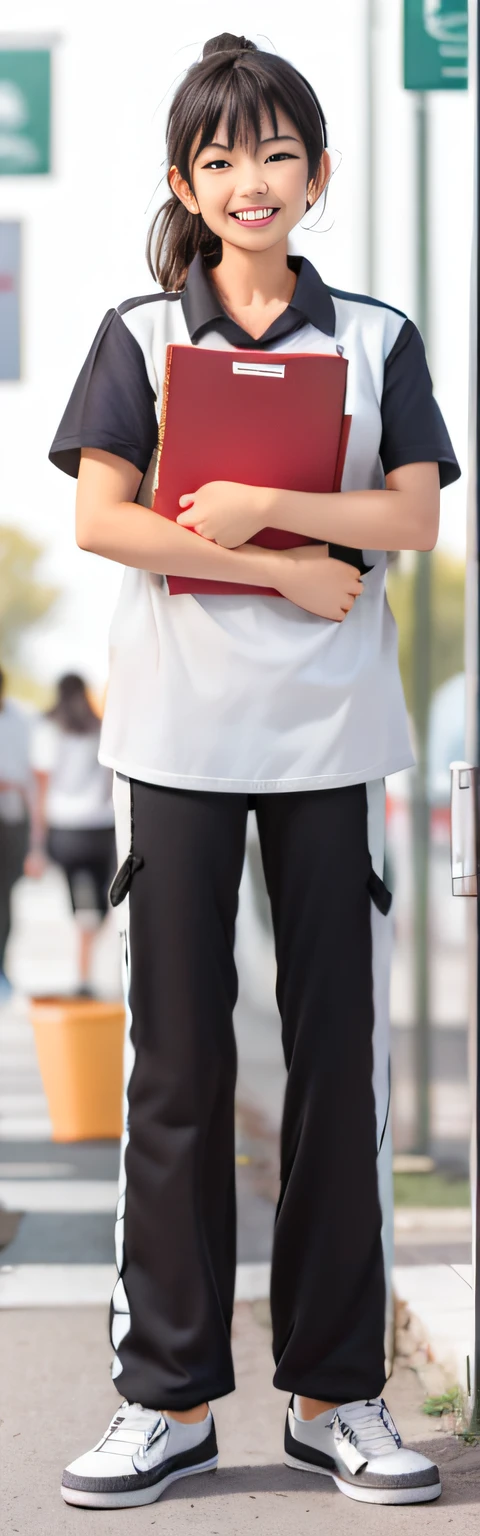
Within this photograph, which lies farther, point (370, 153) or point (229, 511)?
point (370, 153)

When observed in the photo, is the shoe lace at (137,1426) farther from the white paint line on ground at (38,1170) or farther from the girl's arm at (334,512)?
the white paint line on ground at (38,1170)

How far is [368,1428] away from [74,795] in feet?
11.1

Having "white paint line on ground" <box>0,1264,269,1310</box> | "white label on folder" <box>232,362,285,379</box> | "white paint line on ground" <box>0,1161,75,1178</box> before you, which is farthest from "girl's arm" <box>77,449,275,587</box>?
"white paint line on ground" <box>0,1161,75,1178</box>

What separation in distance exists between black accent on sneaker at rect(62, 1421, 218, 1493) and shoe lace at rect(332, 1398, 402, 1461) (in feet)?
0.59

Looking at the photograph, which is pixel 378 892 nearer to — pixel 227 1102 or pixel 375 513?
pixel 227 1102

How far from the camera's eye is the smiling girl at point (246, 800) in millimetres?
1737

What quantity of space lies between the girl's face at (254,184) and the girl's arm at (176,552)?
1.06 feet

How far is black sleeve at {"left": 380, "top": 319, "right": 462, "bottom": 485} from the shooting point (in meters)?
1.79

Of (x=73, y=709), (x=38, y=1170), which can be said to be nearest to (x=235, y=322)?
(x=38, y=1170)

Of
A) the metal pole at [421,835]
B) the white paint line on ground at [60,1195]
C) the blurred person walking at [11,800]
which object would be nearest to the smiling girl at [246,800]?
the white paint line on ground at [60,1195]

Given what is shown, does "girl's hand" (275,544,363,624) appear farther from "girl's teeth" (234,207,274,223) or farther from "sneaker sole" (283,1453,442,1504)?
"sneaker sole" (283,1453,442,1504)

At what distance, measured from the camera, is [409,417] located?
70.6 inches

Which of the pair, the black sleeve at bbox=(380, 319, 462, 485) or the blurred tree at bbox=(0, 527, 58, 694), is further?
the blurred tree at bbox=(0, 527, 58, 694)

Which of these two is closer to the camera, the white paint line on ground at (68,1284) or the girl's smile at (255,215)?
the girl's smile at (255,215)
